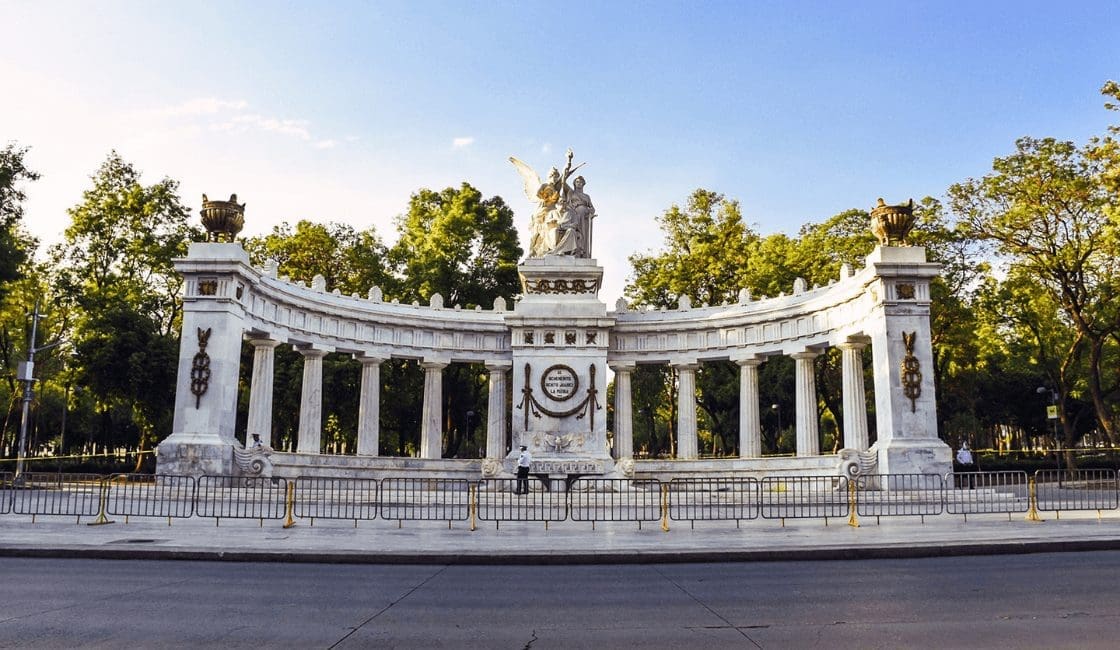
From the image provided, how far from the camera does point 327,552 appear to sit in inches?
664

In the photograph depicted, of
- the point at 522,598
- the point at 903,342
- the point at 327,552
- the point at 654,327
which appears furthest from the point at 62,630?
the point at 654,327

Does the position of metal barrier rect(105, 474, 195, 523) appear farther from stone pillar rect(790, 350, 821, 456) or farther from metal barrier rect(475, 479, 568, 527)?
stone pillar rect(790, 350, 821, 456)

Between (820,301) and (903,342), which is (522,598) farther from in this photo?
(820,301)

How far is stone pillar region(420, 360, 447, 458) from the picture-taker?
47.7 metres

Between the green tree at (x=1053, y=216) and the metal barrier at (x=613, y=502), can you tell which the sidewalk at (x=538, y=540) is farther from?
the green tree at (x=1053, y=216)

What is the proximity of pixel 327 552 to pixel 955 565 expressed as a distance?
11.7 metres

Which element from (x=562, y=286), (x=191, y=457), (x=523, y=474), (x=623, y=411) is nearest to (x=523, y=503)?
(x=523, y=474)

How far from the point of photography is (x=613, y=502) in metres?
30.0

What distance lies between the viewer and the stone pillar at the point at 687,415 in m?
47.9

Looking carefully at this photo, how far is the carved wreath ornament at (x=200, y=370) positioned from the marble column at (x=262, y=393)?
5.20m

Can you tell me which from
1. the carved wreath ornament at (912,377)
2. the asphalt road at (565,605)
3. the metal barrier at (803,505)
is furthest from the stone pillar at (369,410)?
the asphalt road at (565,605)

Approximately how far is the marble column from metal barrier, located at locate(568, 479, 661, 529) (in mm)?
14955

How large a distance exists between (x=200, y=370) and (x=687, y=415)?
2593 centimetres

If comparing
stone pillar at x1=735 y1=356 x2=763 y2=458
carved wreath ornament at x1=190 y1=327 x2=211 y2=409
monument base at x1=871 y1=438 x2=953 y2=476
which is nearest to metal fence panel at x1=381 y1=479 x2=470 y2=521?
carved wreath ornament at x1=190 y1=327 x2=211 y2=409
